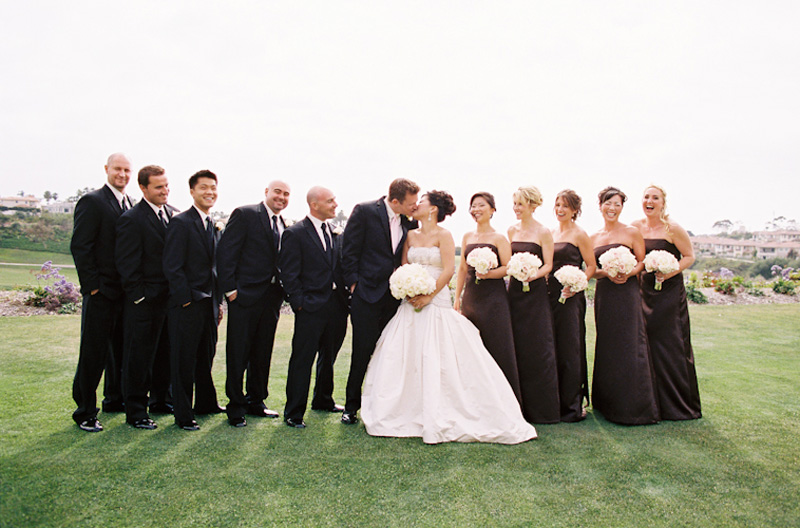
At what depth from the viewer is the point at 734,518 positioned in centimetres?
342

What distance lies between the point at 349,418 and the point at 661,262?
4.00 metres

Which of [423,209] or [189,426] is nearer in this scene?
[189,426]

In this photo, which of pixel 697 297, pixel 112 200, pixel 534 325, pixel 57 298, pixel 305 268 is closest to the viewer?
pixel 112 200

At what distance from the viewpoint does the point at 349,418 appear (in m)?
5.39

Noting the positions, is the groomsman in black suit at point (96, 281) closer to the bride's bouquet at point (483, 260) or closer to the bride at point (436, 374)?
the bride at point (436, 374)

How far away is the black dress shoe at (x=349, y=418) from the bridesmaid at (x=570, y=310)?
2435 millimetres

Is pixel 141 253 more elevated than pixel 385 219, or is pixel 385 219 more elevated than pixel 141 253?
pixel 385 219

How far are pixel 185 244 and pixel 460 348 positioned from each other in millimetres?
3110

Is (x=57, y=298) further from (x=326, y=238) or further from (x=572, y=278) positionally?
(x=572, y=278)

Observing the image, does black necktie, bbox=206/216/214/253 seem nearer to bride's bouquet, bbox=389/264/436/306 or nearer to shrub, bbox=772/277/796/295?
bride's bouquet, bbox=389/264/436/306

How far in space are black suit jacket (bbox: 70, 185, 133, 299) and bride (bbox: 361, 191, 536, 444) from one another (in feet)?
9.59

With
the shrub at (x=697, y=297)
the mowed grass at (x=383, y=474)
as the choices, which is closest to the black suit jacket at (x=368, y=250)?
the mowed grass at (x=383, y=474)

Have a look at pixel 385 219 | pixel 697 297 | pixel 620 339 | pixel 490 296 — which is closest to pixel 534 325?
pixel 490 296

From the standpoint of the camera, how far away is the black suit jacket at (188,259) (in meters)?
5.00
